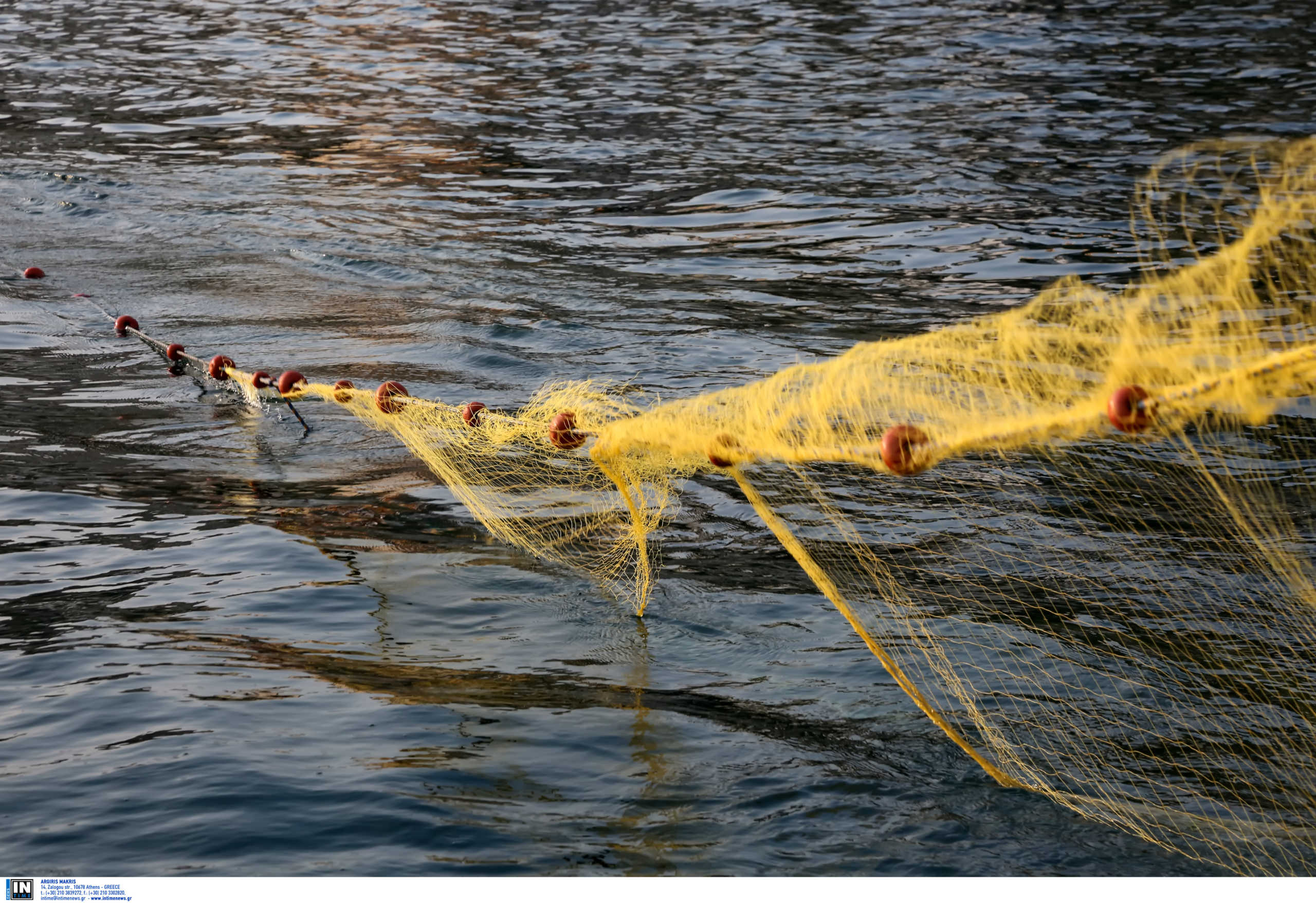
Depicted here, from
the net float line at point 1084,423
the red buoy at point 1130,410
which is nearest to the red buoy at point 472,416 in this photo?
the net float line at point 1084,423

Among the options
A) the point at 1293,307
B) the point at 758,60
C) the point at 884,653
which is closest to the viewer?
the point at 1293,307

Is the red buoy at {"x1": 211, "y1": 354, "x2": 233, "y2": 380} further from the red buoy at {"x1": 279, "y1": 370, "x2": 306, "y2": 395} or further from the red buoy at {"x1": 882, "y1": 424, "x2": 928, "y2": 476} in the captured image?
the red buoy at {"x1": 882, "y1": 424, "x2": 928, "y2": 476}

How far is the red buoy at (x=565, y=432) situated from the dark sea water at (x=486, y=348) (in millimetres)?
1020

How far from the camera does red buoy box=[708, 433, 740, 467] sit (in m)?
4.53

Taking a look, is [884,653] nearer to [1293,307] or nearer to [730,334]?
[1293,307]

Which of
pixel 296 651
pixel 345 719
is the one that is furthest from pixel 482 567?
pixel 345 719

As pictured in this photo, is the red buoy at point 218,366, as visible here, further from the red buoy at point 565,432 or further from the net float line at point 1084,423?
the net float line at point 1084,423

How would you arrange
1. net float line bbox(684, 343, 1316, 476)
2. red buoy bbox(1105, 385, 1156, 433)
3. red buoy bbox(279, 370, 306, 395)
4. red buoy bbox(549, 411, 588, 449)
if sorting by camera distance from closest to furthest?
net float line bbox(684, 343, 1316, 476) → red buoy bbox(1105, 385, 1156, 433) → red buoy bbox(549, 411, 588, 449) → red buoy bbox(279, 370, 306, 395)

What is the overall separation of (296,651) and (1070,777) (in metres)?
3.29

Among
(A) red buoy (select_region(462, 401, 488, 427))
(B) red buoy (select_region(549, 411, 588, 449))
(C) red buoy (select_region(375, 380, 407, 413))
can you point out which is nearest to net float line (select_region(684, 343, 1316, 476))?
(B) red buoy (select_region(549, 411, 588, 449))

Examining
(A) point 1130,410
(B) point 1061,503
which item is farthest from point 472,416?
(A) point 1130,410

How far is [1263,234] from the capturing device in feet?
11.8

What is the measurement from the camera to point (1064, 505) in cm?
710
